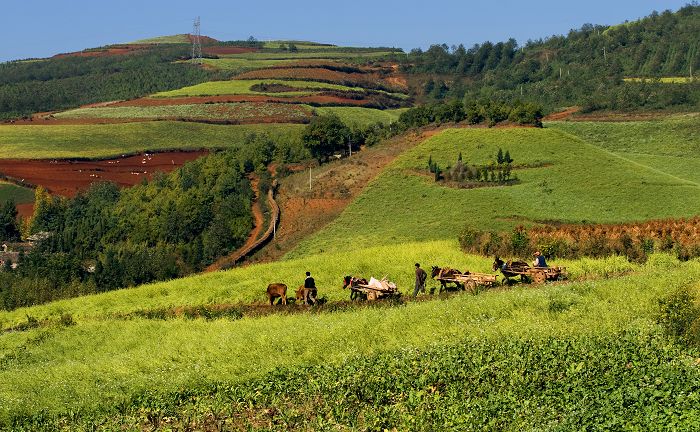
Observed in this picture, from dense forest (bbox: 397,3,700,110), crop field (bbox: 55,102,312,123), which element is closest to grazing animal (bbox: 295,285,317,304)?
dense forest (bbox: 397,3,700,110)

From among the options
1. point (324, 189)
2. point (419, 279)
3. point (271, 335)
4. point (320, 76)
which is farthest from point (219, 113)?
point (271, 335)

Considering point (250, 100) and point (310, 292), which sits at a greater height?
point (250, 100)

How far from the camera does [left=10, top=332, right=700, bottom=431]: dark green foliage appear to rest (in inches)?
706

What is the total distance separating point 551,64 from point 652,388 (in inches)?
5439

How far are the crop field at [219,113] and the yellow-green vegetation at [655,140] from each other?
52.8m

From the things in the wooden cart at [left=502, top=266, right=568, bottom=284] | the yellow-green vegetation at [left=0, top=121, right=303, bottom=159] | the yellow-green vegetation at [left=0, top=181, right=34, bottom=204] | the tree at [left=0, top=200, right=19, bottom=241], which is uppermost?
the yellow-green vegetation at [left=0, top=121, right=303, bottom=159]

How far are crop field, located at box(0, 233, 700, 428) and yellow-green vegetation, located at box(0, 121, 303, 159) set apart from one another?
85.2 m

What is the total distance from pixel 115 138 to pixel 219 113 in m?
19.6

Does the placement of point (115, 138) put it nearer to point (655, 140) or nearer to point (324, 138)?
point (324, 138)

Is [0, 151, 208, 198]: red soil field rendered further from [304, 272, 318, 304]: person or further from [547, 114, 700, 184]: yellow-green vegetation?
[304, 272, 318, 304]: person

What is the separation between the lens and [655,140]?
82.9 meters

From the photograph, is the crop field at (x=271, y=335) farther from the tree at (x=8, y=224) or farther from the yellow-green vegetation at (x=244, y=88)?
the yellow-green vegetation at (x=244, y=88)

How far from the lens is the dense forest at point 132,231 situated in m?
54.9

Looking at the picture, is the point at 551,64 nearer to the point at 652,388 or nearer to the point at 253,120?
the point at 253,120
